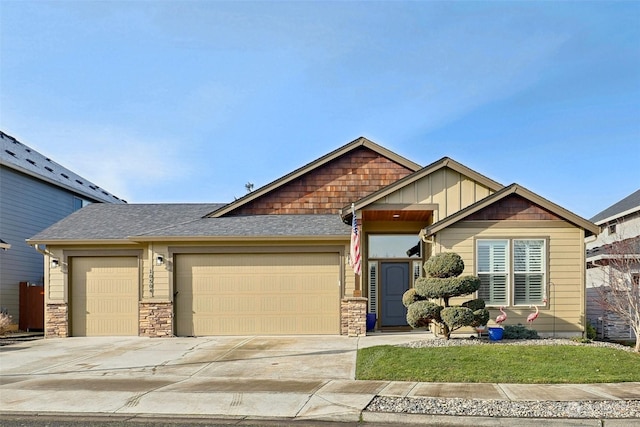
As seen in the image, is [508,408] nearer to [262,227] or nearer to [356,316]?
[356,316]

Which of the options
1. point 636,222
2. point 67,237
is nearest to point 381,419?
point 67,237

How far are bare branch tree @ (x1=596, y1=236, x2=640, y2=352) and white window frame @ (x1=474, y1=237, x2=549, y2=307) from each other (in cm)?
144

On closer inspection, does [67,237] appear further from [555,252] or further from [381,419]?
[555,252]

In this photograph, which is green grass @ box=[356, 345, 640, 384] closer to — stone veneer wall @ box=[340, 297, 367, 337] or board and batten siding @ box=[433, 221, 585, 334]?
board and batten siding @ box=[433, 221, 585, 334]

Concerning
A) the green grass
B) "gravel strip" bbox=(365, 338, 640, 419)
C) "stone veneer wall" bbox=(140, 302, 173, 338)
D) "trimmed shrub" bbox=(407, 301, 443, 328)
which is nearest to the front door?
"trimmed shrub" bbox=(407, 301, 443, 328)

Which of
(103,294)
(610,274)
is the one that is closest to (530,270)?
(610,274)

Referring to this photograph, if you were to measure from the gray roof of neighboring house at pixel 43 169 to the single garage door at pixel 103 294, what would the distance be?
19.1ft

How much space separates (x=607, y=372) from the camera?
916 cm

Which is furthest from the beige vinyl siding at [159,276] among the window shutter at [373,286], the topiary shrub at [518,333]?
the topiary shrub at [518,333]

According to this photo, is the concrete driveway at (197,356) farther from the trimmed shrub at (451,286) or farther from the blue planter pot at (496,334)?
the blue planter pot at (496,334)

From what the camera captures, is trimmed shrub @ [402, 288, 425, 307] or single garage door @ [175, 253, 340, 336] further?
single garage door @ [175, 253, 340, 336]

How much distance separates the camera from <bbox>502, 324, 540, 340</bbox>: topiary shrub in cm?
1256

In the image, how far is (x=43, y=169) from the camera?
21.6 meters

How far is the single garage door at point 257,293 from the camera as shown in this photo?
14.9 metres
